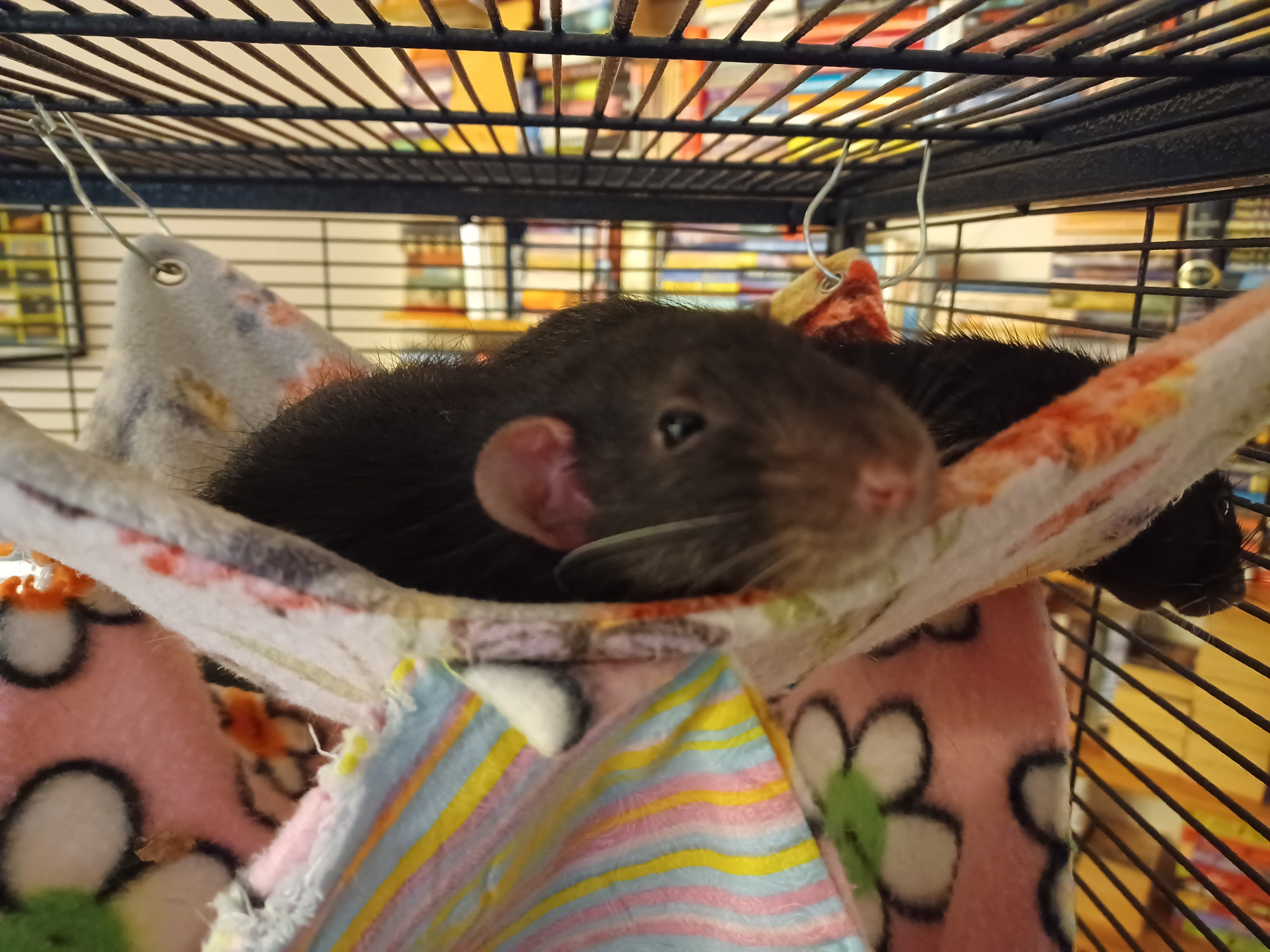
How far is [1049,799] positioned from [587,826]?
0.40m

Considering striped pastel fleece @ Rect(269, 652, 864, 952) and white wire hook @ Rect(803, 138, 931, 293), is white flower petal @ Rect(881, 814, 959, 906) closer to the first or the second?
Result: striped pastel fleece @ Rect(269, 652, 864, 952)

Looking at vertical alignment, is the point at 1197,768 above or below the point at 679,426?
below

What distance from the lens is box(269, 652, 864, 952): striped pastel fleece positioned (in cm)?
39

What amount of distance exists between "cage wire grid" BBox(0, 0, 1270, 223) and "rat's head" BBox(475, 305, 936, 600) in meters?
0.23

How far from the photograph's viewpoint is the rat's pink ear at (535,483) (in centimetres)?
58

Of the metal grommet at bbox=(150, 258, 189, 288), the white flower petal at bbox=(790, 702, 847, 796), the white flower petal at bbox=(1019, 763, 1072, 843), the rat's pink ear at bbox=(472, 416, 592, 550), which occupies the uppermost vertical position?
the metal grommet at bbox=(150, 258, 189, 288)

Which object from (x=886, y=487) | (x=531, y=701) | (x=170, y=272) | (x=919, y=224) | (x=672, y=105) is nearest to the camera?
(x=531, y=701)

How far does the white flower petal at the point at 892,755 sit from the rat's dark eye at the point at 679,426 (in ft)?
0.95

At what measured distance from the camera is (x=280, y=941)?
1.23 ft

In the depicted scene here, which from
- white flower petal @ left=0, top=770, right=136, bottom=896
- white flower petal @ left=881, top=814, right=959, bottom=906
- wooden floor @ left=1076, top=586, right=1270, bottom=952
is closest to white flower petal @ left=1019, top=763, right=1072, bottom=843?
white flower petal @ left=881, top=814, right=959, bottom=906

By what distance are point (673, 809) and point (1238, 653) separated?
0.45 metres

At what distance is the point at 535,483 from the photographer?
60 cm

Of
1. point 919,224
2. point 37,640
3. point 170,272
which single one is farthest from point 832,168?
point 37,640

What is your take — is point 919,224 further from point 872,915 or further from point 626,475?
point 872,915
